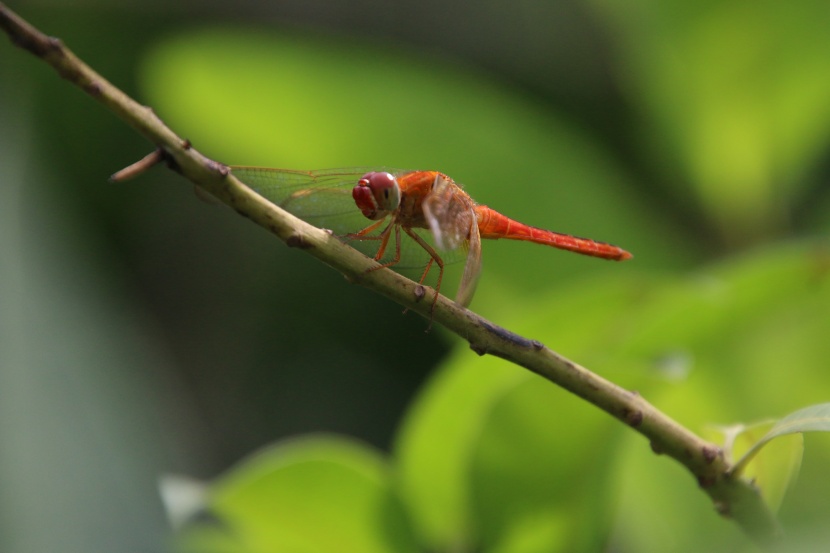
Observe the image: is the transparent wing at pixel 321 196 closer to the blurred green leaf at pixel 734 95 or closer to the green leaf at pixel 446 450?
the green leaf at pixel 446 450

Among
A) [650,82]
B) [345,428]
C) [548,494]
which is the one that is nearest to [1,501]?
[345,428]

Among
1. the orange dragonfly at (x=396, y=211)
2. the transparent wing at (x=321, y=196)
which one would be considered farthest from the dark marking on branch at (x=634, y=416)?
the transparent wing at (x=321, y=196)

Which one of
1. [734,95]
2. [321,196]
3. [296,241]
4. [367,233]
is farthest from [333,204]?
[734,95]

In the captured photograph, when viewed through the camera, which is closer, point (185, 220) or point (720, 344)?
point (720, 344)

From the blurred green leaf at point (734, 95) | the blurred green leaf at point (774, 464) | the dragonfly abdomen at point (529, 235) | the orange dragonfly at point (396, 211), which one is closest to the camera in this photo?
the blurred green leaf at point (774, 464)

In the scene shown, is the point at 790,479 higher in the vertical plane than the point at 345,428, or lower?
higher

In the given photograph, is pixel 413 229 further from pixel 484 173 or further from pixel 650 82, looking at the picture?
pixel 650 82
